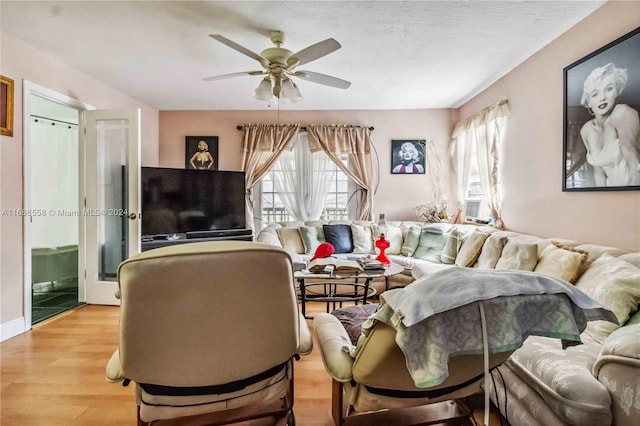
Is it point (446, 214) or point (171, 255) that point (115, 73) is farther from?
point (446, 214)

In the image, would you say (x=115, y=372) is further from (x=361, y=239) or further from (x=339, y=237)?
(x=361, y=239)

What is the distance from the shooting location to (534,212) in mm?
3248

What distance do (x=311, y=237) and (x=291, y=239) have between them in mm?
279

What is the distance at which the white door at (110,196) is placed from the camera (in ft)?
12.2

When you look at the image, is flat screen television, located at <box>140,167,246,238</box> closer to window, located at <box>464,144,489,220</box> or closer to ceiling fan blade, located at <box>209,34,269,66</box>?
ceiling fan blade, located at <box>209,34,269,66</box>

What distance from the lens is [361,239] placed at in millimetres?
4520

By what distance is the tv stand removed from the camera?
13.5 feet

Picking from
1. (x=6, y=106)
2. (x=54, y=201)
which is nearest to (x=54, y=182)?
(x=54, y=201)

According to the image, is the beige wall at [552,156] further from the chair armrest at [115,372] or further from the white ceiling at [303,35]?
the chair armrest at [115,372]

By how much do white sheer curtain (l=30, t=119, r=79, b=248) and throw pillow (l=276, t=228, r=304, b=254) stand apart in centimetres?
260

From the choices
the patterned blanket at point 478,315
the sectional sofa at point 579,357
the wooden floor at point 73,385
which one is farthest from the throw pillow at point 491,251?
the patterned blanket at point 478,315

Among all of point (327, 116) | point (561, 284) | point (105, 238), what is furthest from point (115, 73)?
point (561, 284)

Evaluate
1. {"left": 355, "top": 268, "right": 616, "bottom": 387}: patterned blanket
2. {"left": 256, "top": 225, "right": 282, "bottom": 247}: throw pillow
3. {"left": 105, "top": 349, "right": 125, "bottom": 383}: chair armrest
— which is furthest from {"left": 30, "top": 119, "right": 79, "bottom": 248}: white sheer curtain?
{"left": 355, "top": 268, "right": 616, "bottom": 387}: patterned blanket

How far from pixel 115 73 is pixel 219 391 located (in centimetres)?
379
